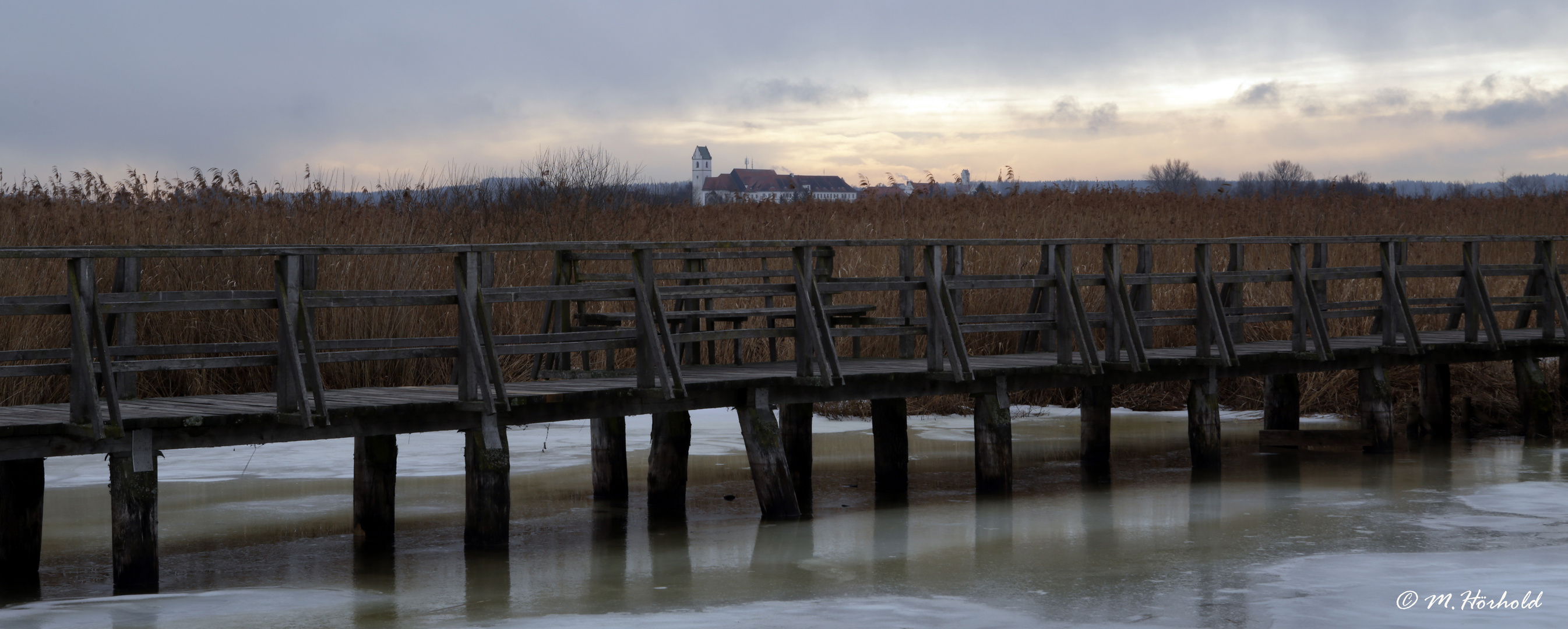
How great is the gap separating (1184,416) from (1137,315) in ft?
15.3

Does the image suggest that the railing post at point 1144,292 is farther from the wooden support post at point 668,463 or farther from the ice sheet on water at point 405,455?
the wooden support post at point 668,463

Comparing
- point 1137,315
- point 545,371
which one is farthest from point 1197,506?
point 545,371

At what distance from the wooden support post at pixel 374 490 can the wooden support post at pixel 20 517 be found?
186 cm

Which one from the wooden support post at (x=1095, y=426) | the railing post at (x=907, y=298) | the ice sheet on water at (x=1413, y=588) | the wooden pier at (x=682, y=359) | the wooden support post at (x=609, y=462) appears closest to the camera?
the ice sheet on water at (x=1413, y=588)

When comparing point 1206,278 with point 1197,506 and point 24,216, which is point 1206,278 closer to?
point 1197,506

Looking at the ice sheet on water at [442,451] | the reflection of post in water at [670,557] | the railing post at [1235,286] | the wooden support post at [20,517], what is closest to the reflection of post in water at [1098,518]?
the reflection of post in water at [670,557]

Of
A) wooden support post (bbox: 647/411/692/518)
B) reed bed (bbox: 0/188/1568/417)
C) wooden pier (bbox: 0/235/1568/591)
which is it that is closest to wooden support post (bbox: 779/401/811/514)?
wooden pier (bbox: 0/235/1568/591)

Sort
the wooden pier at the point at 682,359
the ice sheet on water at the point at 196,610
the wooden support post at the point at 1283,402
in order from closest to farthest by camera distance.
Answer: the ice sheet on water at the point at 196,610 → the wooden pier at the point at 682,359 → the wooden support post at the point at 1283,402

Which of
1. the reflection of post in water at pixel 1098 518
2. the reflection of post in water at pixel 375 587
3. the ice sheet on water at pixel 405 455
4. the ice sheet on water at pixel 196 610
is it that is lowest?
the reflection of post in water at pixel 375 587

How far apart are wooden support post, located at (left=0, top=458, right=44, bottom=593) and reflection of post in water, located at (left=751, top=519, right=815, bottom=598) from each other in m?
4.01

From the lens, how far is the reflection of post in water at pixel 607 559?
313 inches

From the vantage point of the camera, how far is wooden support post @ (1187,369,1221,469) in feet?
42.7

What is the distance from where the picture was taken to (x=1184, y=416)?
1728cm

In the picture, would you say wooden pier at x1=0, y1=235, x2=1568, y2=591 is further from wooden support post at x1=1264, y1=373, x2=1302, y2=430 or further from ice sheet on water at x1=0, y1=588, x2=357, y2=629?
ice sheet on water at x1=0, y1=588, x2=357, y2=629
